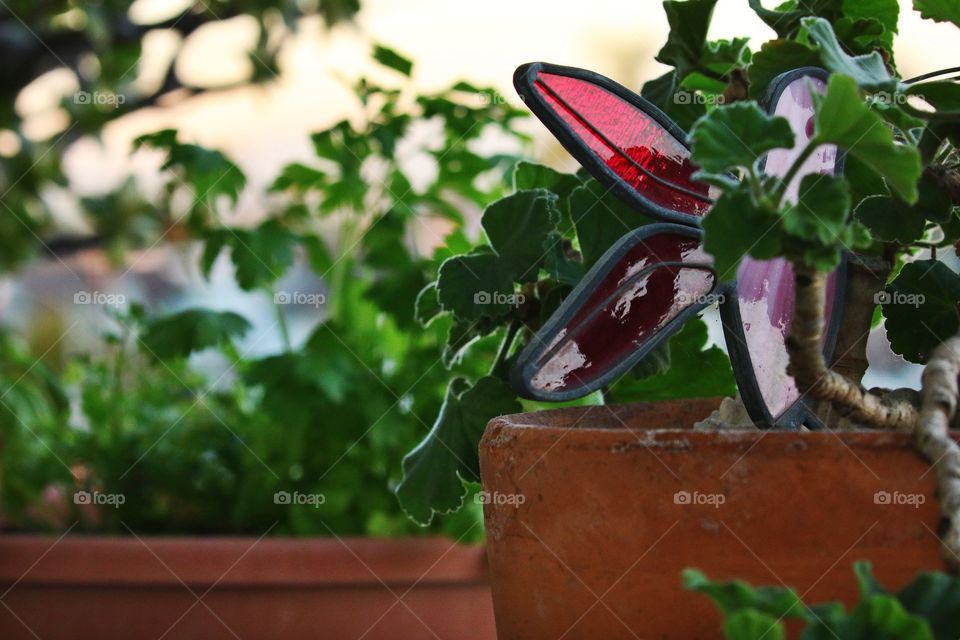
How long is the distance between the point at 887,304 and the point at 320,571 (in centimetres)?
62

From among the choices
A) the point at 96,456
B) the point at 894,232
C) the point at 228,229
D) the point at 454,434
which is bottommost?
the point at 96,456

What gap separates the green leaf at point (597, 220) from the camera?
64 centimetres

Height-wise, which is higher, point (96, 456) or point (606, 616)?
point (606, 616)

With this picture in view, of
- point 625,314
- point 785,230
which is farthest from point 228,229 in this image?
point 785,230

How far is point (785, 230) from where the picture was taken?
1.28ft

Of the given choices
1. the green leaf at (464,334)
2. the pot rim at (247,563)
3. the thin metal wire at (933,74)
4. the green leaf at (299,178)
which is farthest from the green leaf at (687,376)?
the green leaf at (299,178)

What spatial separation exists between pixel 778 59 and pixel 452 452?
33 centimetres

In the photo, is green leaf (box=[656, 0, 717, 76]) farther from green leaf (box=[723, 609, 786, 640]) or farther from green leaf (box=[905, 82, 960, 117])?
green leaf (box=[723, 609, 786, 640])

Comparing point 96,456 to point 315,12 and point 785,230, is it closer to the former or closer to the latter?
point 315,12

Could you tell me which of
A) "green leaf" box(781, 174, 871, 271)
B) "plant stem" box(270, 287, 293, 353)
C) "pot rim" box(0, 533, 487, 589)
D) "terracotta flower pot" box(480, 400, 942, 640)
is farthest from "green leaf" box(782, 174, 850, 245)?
"plant stem" box(270, 287, 293, 353)

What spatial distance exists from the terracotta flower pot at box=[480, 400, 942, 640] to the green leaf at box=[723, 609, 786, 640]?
0.12 m

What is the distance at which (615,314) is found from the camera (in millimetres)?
509

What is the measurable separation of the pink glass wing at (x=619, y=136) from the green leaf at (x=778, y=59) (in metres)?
0.07

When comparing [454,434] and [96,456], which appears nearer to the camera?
[454,434]
